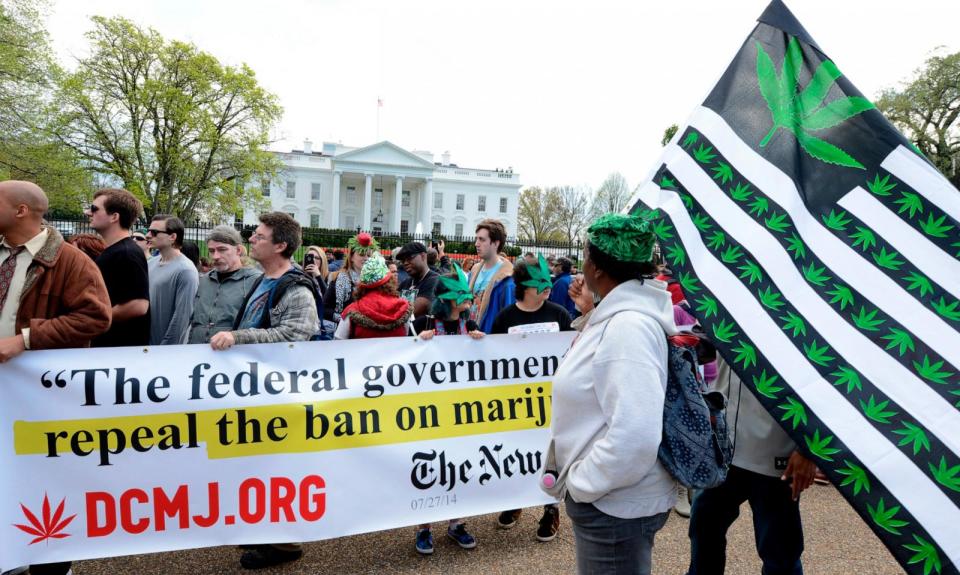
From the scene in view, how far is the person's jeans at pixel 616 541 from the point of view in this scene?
191 cm

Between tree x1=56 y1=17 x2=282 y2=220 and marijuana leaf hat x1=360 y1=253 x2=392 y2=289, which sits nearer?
marijuana leaf hat x1=360 y1=253 x2=392 y2=289

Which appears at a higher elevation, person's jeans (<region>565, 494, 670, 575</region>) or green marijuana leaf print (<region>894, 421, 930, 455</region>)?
green marijuana leaf print (<region>894, 421, 930, 455</region>)

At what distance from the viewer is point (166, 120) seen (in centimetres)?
3428

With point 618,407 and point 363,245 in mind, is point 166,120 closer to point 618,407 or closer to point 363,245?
point 363,245

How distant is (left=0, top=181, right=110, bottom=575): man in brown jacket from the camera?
2.99 m

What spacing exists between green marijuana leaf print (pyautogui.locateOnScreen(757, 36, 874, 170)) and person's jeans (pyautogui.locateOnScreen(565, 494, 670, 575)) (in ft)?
4.94

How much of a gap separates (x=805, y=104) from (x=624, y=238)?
3.43 ft

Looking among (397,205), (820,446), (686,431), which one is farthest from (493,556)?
(397,205)

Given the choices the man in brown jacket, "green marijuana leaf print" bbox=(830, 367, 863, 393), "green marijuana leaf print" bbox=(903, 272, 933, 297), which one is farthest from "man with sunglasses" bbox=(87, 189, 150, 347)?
"green marijuana leaf print" bbox=(903, 272, 933, 297)

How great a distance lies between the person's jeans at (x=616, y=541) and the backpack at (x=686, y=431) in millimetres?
197

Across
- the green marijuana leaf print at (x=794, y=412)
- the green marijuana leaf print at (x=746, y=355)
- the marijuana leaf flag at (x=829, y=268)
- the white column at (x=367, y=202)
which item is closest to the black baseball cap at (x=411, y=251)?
the marijuana leaf flag at (x=829, y=268)

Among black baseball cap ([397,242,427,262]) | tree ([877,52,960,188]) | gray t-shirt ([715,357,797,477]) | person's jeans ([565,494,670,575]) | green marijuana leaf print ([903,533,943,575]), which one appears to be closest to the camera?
green marijuana leaf print ([903,533,943,575])

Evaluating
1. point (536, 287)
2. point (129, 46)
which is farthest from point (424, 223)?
point (536, 287)

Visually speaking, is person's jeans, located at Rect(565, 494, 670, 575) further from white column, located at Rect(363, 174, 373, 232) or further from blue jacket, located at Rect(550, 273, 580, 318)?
white column, located at Rect(363, 174, 373, 232)
